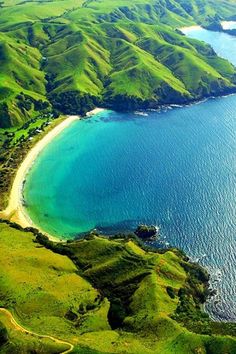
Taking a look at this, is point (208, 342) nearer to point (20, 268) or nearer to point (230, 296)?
point (230, 296)

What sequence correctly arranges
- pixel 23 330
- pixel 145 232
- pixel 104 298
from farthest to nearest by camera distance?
pixel 145 232 < pixel 104 298 < pixel 23 330

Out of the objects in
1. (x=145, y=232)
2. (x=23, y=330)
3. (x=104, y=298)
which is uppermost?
(x=23, y=330)

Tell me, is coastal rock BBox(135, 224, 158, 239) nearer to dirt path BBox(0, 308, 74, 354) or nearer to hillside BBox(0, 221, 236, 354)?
hillside BBox(0, 221, 236, 354)

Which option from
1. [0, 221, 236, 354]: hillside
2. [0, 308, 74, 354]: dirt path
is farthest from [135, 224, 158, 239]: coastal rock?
[0, 308, 74, 354]: dirt path

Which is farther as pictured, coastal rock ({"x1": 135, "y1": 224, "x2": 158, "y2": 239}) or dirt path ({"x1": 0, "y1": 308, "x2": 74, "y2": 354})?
coastal rock ({"x1": 135, "y1": 224, "x2": 158, "y2": 239})

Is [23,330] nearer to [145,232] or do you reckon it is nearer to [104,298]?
[104,298]

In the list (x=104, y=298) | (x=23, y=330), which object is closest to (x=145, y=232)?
(x=104, y=298)

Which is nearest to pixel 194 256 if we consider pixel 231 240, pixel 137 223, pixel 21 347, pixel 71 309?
pixel 231 240

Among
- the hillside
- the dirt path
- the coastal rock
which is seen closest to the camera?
the dirt path
